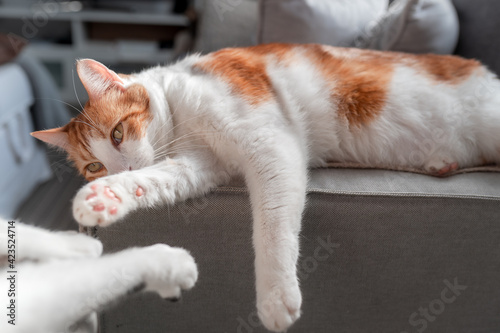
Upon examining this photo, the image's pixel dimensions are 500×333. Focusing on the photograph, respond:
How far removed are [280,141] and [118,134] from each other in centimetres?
42

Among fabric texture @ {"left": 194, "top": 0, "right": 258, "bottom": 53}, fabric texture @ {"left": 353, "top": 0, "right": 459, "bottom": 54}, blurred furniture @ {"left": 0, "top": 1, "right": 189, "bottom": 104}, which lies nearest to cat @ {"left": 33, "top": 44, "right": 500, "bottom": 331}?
fabric texture @ {"left": 353, "top": 0, "right": 459, "bottom": 54}

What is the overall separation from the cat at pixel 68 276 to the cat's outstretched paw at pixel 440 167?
748 mm

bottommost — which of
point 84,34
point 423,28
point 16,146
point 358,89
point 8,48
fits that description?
point 16,146

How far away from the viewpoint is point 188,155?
111 centimetres

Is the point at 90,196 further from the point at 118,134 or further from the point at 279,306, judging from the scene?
the point at 279,306

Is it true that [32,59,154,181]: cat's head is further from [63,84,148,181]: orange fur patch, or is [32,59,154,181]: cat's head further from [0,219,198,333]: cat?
[0,219,198,333]: cat

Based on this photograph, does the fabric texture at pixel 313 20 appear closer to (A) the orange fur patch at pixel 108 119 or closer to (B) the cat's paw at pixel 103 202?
(A) the orange fur patch at pixel 108 119

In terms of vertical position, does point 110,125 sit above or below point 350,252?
above

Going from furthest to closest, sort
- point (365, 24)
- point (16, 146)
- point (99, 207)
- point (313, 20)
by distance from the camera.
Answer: point (16, 146), point (365, 24), point (313, 20), point (99, 207)

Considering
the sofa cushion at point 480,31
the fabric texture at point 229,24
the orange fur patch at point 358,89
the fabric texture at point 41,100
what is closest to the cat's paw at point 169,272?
the orange fur patch at point 358,89


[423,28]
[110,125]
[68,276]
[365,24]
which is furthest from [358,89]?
[68,276]

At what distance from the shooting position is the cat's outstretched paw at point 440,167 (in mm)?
1181

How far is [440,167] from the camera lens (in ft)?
3.89

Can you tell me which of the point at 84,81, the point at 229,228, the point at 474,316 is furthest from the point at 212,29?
the point at 474,316
